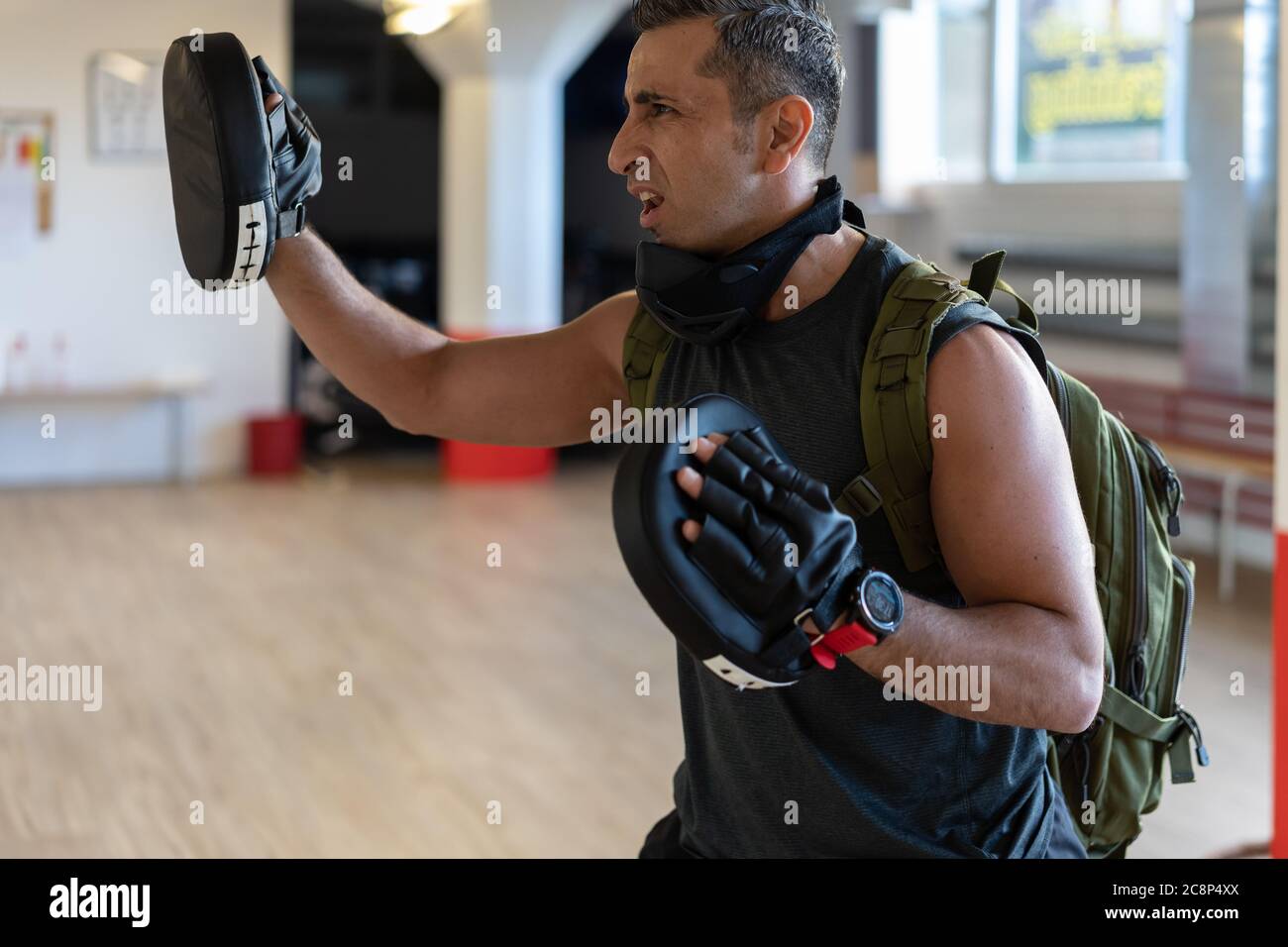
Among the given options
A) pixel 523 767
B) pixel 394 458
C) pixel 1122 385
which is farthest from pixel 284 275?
pixel 394 458

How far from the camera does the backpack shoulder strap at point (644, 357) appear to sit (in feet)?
5.58

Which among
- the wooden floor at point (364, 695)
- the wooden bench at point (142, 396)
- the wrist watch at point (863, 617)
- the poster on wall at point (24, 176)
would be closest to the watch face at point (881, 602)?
the wrist watch at point (863, 617)

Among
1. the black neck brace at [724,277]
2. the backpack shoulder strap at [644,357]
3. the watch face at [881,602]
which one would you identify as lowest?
the watch face at [881,602]

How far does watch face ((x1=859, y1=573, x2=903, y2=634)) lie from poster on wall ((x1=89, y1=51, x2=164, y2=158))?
28.5 feet

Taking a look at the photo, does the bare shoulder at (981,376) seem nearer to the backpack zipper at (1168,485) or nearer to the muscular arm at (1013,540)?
the muscular arm at (1013,540)

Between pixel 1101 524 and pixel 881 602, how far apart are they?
0.47 meters

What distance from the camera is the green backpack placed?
4.85 feet

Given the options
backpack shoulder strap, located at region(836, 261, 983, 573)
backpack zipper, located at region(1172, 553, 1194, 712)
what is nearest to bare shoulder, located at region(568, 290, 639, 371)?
backpack shoulder strap, located at region(836, 261, 983, 573)

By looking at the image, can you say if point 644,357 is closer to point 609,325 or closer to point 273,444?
point 609,325

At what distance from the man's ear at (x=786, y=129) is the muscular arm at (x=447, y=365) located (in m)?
0.36

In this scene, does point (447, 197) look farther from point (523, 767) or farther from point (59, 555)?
point (523, 767)

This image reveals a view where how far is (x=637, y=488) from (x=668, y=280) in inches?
14.4

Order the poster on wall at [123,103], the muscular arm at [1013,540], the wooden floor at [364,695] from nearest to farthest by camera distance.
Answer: the muscular arm at [1013,540], the wooden floor at [364,695], the poster on wall at [123,103]
